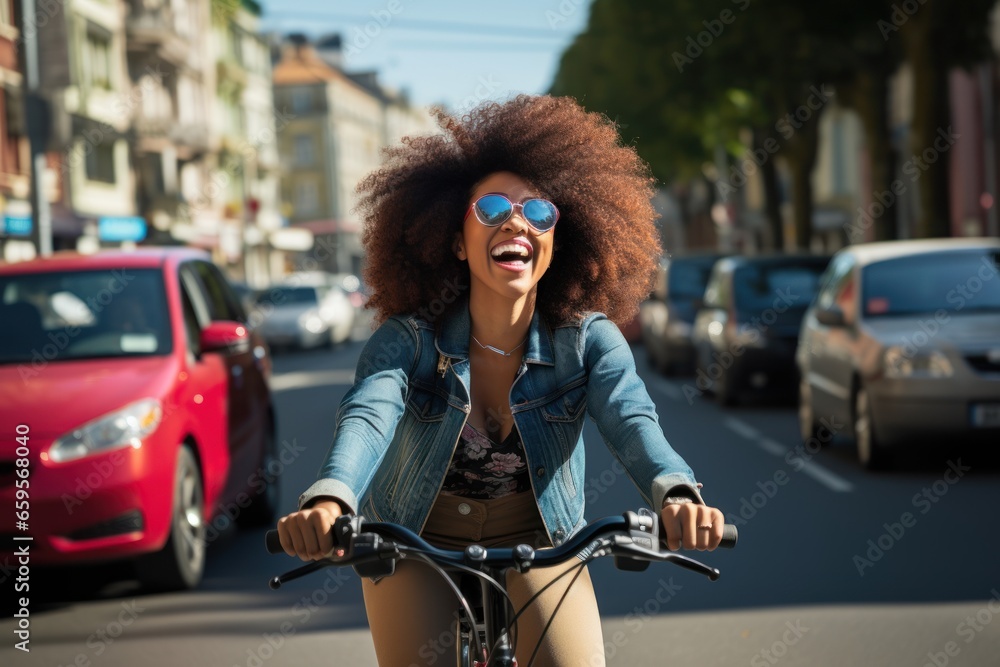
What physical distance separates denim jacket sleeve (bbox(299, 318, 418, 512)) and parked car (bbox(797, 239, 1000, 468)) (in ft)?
25.7

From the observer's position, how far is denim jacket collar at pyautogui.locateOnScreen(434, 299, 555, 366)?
3.42 metres

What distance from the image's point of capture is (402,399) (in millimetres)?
3318

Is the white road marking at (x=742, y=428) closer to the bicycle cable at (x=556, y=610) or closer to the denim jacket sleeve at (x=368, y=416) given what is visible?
the denim jacket sleeve at (x=368, y=416)

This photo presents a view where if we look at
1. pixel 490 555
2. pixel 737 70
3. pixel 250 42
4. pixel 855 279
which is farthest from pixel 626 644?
pixel 250 42

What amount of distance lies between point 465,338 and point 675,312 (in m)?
18.2

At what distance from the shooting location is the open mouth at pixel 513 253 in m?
3.38

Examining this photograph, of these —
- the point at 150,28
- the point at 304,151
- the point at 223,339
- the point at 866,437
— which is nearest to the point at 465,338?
the point at 223,339

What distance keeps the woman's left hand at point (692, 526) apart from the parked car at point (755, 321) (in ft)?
46.1

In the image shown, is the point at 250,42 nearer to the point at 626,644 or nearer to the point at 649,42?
the point at 649,42

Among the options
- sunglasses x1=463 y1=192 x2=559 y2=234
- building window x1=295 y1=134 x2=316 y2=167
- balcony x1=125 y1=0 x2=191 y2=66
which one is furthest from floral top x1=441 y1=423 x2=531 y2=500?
building window x1=295 y1=134 x2=316 y2=167

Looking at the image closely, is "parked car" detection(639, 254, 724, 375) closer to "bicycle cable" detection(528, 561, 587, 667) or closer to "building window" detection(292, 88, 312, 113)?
"bicycle cable" detection(528, 561, 587, 667)

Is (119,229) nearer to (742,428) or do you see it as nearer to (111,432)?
(742,428)

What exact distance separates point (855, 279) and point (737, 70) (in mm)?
16422

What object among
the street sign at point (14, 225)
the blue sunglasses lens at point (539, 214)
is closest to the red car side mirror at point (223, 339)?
the blue sunglasses lens at point (539, 214)
